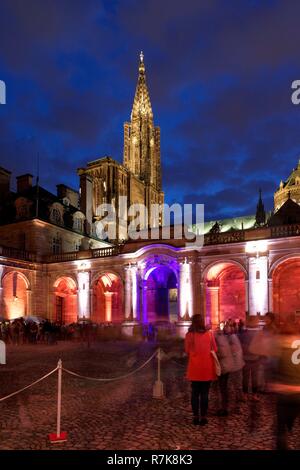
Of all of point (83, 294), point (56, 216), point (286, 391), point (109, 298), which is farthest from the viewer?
point (56, 216)

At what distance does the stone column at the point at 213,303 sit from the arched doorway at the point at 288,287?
5051mm

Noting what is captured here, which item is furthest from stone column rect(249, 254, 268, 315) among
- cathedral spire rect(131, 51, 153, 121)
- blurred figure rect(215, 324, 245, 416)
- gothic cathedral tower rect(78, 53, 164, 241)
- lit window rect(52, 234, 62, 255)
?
cathedral spire rect(131, 51, 153, 121)

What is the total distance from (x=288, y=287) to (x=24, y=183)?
26.8 meters

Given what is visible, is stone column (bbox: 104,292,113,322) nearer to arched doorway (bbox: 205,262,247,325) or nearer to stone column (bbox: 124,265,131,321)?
stone column (bbox: 124,265,131,321)

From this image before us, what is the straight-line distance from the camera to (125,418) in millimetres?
7766

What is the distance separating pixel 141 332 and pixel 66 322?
10577 millimetres

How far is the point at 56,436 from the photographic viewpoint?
259 inches

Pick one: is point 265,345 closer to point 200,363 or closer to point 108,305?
point 200,363

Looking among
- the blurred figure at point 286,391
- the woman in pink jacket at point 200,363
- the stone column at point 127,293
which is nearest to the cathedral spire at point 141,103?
the stone column at point 127,293

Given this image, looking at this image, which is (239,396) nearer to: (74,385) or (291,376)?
(291,376)

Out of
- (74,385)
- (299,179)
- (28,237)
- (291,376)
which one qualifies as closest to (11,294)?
(28,237)

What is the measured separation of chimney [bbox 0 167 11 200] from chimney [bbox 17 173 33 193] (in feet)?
4.81

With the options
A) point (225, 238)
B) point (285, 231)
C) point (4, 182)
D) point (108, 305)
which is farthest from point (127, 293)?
point (4, 182)

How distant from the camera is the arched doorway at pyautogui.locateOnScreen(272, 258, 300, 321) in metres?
26.9
